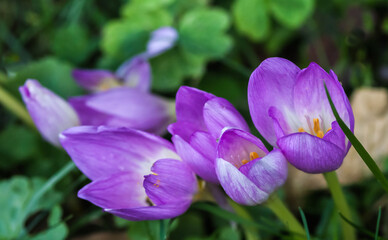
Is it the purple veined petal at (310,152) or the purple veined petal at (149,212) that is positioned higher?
the purple veined petal at (310,152)

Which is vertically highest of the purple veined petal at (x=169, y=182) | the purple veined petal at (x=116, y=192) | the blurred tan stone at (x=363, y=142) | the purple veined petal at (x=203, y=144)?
the purple veined petal at (x=203, y=144)

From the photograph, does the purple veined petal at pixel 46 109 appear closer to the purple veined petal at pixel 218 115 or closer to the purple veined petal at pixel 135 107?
the purple veined petal at pixel 135 107

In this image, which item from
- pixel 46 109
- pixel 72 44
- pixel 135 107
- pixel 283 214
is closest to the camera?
pixel 283 214

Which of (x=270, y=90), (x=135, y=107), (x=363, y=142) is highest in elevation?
(x=270, y=90)

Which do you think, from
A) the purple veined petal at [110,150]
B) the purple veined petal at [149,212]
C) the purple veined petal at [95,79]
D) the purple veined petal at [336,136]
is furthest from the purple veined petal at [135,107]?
the purple veined petal at [336,136]

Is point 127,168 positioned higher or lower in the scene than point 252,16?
lower

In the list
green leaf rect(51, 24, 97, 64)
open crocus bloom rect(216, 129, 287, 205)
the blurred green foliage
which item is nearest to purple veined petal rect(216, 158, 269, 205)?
open crocus bloom rect(216, 129, 287, 205)

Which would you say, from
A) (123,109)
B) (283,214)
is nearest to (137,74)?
(123,109)

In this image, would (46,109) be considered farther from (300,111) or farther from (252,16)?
(252,16)
